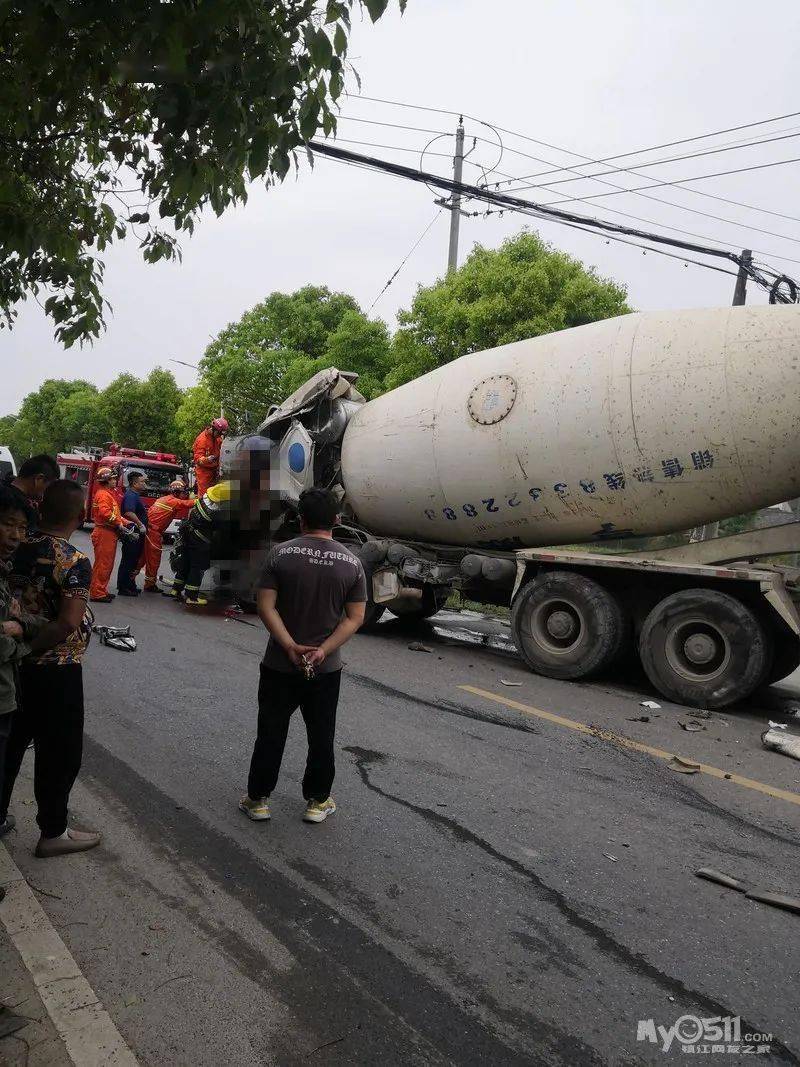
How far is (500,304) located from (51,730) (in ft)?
51.4

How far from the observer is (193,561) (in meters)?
10.6

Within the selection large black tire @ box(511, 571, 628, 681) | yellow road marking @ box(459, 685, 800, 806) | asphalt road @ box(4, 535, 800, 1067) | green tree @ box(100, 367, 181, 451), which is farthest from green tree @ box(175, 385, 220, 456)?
asphalt road @ box(4, 535, 800, 1067)

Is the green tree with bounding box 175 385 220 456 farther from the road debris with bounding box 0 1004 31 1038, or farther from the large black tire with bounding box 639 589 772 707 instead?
the road debris with bounding box 0 1004 31 1038

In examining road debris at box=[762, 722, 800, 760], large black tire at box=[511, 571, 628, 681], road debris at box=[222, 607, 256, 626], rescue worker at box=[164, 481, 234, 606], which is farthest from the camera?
road debris at box=[222, 607, 256, 626]

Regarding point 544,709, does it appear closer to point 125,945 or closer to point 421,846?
point 421,846

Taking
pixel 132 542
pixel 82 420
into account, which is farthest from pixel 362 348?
pixel 82 420

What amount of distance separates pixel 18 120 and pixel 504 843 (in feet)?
12.6

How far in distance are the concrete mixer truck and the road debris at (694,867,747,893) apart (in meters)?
3.24

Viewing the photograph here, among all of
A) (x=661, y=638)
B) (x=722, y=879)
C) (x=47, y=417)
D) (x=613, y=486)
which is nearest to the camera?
(x=722, y=879)

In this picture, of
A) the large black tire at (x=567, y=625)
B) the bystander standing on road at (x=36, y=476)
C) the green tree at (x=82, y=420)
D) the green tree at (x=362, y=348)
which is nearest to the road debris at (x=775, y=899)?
the large black tire at (x=567, y=625)

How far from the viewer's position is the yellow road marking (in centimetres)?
515

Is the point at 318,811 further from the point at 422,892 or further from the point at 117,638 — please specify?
the point at 117,638

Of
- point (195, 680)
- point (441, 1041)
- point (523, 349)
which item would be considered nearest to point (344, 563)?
point (441, 1041)

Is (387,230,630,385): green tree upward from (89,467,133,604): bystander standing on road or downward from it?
upward
